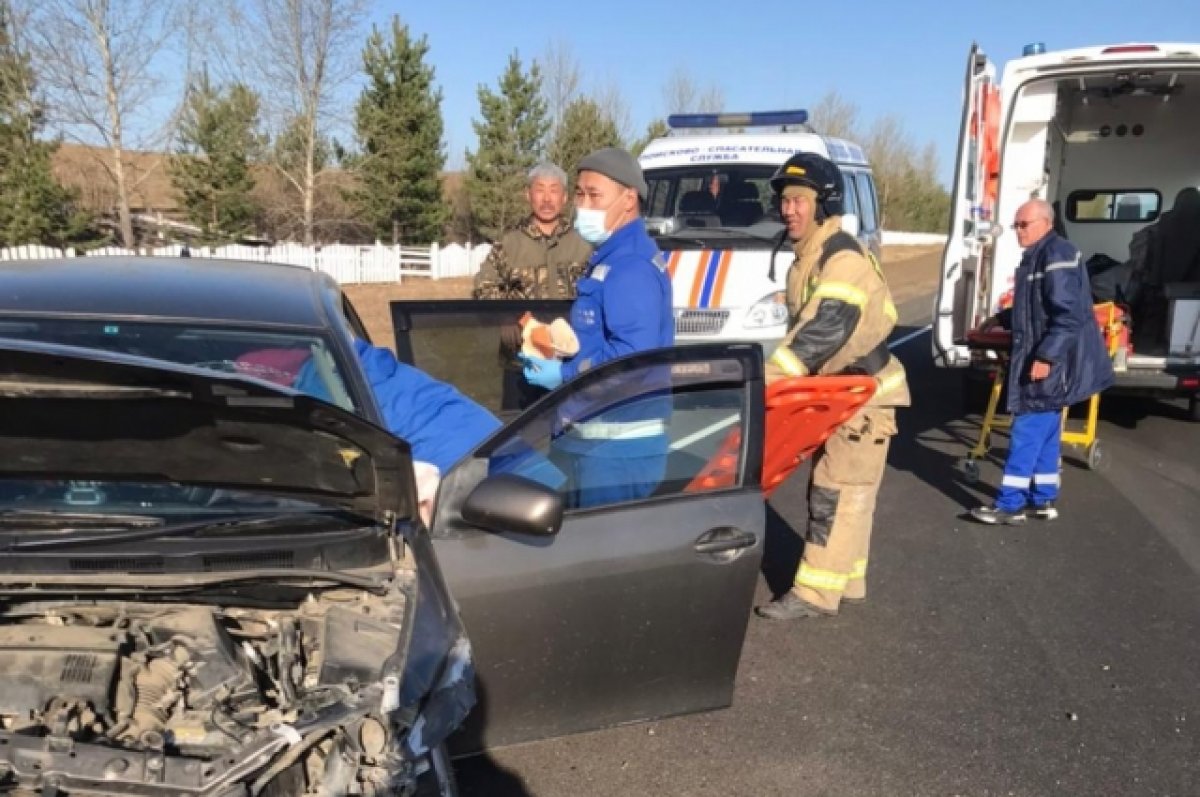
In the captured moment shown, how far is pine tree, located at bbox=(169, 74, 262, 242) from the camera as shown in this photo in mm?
25375

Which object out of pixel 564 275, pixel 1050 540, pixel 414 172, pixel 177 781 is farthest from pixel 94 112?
pixel 177 781

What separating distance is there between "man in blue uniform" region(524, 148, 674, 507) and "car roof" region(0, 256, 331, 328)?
2.96 feet

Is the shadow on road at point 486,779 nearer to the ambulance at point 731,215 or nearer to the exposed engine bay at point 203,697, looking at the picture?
the exposed engine bay at point 203,697

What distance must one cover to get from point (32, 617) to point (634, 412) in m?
1.64

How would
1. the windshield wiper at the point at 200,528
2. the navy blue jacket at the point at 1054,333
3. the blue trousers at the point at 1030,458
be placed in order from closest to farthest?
the windshield wiper at the point at 200,528
the navy blue jacket at the point at 1054,333
the blue trousers at the point at 1030,458

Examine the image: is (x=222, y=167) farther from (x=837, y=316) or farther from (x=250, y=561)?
Result: (x=250, y=561)

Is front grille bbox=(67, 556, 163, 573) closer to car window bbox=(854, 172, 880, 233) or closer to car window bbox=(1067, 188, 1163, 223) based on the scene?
car window bbox=(854, 172, 880, 233)

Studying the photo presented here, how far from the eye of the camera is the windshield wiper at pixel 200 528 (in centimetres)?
221

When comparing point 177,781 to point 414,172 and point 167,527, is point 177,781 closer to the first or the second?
point 167,527

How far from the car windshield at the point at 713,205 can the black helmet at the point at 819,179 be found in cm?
382

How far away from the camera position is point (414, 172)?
29.3 meters

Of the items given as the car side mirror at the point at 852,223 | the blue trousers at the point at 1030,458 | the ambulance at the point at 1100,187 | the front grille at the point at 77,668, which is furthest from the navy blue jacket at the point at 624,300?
the ambulance at the point at 1100,187

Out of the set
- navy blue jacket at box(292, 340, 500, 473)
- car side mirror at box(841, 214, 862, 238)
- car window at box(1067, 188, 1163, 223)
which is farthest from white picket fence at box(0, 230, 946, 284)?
navy blue jacket at box(292, 340, 500, 473)

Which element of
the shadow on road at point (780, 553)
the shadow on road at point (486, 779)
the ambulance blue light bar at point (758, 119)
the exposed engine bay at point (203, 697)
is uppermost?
the ambulance blue light bar at point (758, 119)
